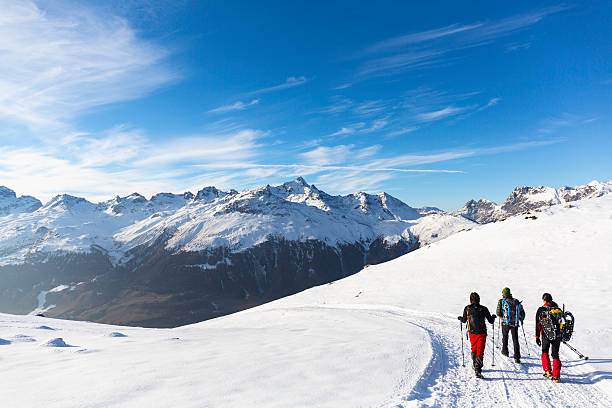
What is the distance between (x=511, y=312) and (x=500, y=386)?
3.77 meters

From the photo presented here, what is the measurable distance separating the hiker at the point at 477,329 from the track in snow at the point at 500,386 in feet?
1.81

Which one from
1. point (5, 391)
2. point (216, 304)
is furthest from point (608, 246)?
point (216, 304)

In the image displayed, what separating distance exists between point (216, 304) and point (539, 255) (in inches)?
7505

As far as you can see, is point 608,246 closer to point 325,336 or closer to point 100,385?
point 325,336

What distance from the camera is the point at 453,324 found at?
20.2 meters

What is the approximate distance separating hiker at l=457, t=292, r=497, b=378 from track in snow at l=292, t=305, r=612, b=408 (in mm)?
551

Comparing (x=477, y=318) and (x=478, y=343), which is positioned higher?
(x=477, y=318)

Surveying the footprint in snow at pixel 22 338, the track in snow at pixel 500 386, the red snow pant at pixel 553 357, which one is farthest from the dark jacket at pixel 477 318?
the footprint in snow at pixel 22 338

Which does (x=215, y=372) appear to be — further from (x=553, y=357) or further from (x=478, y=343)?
(x=553, y=357)

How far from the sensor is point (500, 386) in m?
9.22

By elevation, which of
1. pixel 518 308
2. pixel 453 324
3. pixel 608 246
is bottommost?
pixel 453 324

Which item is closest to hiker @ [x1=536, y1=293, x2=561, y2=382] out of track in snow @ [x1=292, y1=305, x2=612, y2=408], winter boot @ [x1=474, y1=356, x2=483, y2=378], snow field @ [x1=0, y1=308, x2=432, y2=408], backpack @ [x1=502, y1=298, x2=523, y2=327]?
track in snow @ [x1=292, y1=305, x2=612, y2=408]

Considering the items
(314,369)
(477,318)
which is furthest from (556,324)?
(314,369)

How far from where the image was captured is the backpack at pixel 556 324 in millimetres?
9953
